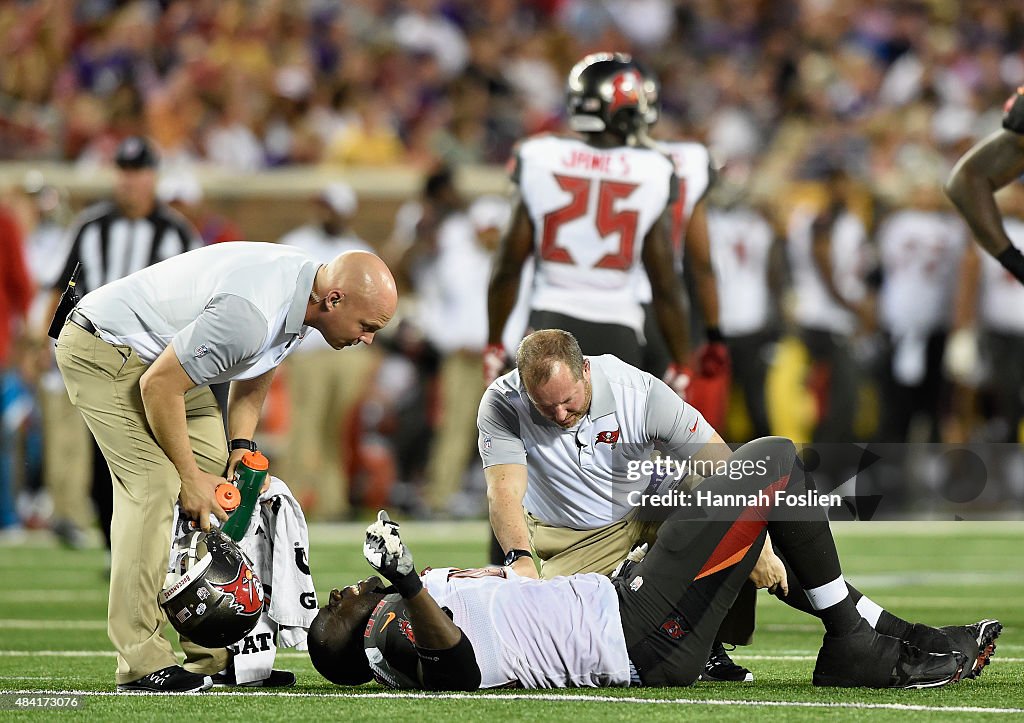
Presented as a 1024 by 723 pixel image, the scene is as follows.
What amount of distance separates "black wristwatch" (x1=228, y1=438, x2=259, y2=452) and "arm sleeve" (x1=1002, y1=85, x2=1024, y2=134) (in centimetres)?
331

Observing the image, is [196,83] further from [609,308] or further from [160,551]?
[160,551]

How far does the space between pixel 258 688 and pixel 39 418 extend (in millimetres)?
8177

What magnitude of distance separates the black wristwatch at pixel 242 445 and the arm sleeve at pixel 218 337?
0.56 meters

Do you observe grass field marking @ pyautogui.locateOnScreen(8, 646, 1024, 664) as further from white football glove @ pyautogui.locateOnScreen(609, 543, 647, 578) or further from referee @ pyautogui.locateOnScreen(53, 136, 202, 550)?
referee @ pyautogui.locateOnScreen(53, 136, 202, 550)

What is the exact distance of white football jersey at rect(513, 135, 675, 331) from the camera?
291 inches

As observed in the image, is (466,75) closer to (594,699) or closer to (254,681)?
(254,681)

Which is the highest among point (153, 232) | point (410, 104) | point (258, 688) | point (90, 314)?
point (410, 104)

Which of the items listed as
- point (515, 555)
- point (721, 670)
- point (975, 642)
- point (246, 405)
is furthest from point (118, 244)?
point (975, 642)

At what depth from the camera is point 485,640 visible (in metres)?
5.32

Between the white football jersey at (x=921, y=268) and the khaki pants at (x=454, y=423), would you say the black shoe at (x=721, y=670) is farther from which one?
the white football jersey at (x=921, y=268)

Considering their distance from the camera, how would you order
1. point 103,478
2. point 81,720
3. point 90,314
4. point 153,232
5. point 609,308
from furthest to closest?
point 153,232
point 103,478
point 609,308
point 90,314
point 81,720

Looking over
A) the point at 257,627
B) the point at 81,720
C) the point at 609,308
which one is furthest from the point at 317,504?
the point at 81,720

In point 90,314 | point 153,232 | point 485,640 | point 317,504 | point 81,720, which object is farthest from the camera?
point 317,504

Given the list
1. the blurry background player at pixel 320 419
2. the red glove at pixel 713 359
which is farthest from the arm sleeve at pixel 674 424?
the blurry background player at pixel 320 419
